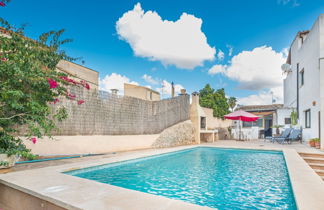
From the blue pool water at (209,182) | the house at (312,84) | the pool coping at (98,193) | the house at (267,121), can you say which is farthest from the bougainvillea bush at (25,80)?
the house at (267,121)

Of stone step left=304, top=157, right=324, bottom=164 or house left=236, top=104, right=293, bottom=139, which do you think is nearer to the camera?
stone step left=304, top=157, right=324, bottom=164

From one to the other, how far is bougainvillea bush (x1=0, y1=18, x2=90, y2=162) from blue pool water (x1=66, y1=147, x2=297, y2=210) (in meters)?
1.94

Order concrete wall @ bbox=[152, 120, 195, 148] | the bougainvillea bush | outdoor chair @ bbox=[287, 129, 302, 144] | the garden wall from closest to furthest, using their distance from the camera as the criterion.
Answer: the bougainvillea bush
the garden wall
concrete wall @ bbox=[152, 120, 195, 148]
outdoor chair @ bbox=[287, 129, 302, 144]

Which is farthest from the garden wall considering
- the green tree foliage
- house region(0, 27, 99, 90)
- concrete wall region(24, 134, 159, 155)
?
the green tree foliage

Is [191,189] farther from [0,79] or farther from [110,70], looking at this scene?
[110,70]

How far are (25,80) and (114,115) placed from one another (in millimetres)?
5747

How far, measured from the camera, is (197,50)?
63.1 ft

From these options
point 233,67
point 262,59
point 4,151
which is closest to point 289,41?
point 262,59

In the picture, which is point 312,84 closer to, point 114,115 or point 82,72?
point 114,115

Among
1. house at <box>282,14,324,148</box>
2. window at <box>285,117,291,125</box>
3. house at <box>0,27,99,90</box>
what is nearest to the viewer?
house at <box>282,14,324,148</box>

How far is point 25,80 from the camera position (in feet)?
13.8

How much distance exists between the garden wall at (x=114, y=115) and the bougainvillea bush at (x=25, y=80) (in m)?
1.68

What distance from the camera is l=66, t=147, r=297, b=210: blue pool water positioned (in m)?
3.94

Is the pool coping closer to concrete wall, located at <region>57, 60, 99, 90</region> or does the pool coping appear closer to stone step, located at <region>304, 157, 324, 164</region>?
stone step, located at <region>304, 157, 324, 164</region>
